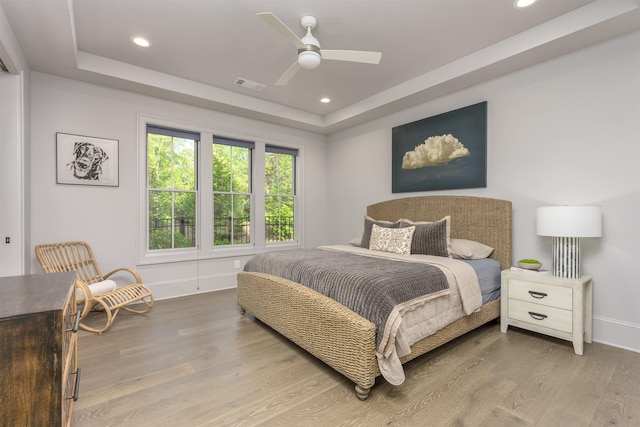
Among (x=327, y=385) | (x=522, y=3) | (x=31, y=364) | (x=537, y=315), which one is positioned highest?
(x=522, y=3)

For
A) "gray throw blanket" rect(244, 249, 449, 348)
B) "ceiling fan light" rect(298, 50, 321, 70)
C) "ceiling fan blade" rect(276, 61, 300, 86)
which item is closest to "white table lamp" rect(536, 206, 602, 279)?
"gray throw blanket" rect(244, 249, 449, 348)

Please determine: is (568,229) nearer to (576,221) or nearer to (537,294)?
(576,221)

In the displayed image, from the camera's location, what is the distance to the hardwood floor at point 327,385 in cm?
163

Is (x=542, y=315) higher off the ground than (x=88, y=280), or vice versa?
(x=88, y=280)

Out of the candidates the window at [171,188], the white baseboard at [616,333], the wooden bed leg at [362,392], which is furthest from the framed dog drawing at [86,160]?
the white baseboard at [616,333]

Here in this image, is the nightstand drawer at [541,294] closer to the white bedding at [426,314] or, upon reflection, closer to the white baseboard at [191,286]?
the white bedding at [426,314]

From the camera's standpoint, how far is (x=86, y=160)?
3385mm

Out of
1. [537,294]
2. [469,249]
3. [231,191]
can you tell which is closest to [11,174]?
[231,191]

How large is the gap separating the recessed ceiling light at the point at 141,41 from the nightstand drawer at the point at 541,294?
406cm

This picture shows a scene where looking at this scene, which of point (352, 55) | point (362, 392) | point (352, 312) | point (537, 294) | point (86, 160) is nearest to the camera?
point (362, 392)

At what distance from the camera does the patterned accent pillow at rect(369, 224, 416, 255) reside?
3.20 metres

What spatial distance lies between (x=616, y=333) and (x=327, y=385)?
248 centimetres

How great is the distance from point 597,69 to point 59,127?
528 centimetres

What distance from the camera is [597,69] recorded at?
262cm
